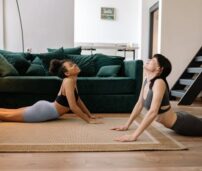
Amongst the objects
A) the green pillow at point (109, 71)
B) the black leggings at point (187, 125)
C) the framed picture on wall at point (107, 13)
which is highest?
the framed picture on wall at point (107, 13)

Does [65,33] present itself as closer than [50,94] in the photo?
No

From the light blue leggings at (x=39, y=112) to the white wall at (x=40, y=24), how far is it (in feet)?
7.09

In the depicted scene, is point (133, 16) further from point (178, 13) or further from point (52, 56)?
point (52, 56)

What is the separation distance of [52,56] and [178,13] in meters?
2.76

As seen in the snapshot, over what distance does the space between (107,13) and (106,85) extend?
589 cm

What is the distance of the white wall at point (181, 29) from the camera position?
18.1ft

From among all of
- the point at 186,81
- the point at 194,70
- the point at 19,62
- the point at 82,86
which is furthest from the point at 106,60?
the point at 194,70

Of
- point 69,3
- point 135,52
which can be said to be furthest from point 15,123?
point 135,52

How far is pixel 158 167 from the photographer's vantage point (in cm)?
170

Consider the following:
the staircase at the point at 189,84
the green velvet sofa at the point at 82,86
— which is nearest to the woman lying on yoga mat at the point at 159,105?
the green velvet sofa at the point at 82,86

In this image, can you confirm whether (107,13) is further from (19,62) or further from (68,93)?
(68,93)

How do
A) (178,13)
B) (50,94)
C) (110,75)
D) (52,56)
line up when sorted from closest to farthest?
(50,94)
(110,75)
(52,56)
(178,13)

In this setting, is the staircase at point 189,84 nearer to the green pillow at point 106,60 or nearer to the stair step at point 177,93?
the stair step at point 177,93

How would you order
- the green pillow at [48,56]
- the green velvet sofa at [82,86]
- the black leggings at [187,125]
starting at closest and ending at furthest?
the black leggings at [187,125] < the green velvet sofa at [82,86] < the green pillow at [48,56]
